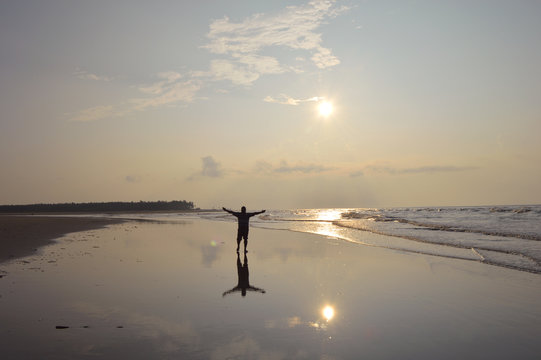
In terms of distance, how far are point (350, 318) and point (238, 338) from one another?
2466mm

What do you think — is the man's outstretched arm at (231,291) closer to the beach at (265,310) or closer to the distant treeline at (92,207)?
the beach at (265,310)

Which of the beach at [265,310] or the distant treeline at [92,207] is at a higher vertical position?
the distant treeline at [92,207]

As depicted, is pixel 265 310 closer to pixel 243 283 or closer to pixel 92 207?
pixel 243 283

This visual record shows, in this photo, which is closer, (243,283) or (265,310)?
(265,310)

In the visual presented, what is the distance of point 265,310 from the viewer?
27.1 feet

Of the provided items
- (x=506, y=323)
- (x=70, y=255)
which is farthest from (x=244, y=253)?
(x=506, y=323)

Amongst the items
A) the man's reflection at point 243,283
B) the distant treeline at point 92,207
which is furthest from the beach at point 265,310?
the distant treeline at point 92,207

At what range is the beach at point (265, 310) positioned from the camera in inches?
240

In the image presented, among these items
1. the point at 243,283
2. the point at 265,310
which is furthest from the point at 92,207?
the point at 265,310

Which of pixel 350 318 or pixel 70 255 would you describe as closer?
pixel 350 318

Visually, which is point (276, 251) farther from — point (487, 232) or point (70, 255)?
point (487, 232)

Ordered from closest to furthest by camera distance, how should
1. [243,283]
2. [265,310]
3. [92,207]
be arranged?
1. [265,310]
2. [243,283]
3. [92,207]

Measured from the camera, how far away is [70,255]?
54.2ft

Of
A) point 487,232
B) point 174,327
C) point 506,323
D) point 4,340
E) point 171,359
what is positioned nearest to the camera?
point 171,359
